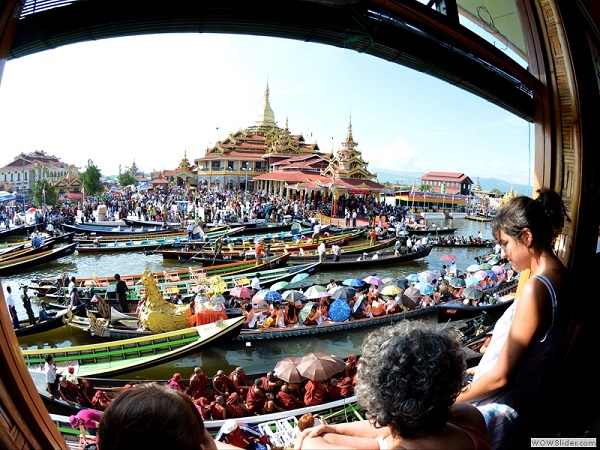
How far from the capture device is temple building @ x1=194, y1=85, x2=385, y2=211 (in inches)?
Answer: 1016

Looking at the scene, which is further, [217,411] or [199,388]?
[199,388]

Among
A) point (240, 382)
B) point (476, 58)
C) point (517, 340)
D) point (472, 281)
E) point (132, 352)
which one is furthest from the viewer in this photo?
point (472, 281)

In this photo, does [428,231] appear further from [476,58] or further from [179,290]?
[476,58]

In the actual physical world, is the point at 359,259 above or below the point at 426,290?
below

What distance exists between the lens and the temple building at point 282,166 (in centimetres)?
2580

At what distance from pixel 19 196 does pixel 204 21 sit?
1276 inches

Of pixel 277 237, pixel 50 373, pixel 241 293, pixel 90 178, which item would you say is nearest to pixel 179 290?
pixel 241 293

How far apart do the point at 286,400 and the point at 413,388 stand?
3537 millimetres

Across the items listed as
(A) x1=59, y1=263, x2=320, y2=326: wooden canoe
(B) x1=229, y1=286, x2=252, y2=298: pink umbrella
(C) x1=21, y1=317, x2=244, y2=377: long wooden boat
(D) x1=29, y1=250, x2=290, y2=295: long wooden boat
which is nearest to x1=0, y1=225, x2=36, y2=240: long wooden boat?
(D) x1=29, y1=250, x2=290, y2=295: long wooden boat

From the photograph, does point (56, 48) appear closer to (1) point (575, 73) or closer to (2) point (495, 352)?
(2) point (495, 352)

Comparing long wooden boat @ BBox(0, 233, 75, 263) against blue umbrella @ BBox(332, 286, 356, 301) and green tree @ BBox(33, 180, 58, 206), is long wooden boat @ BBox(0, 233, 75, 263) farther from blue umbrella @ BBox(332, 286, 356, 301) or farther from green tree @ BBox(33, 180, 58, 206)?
green tree @ BBox(33, 180, 58, 206)

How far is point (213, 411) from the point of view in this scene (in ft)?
12.5

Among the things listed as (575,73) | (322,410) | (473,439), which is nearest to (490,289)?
(322,410)

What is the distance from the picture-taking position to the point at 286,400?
404cm
